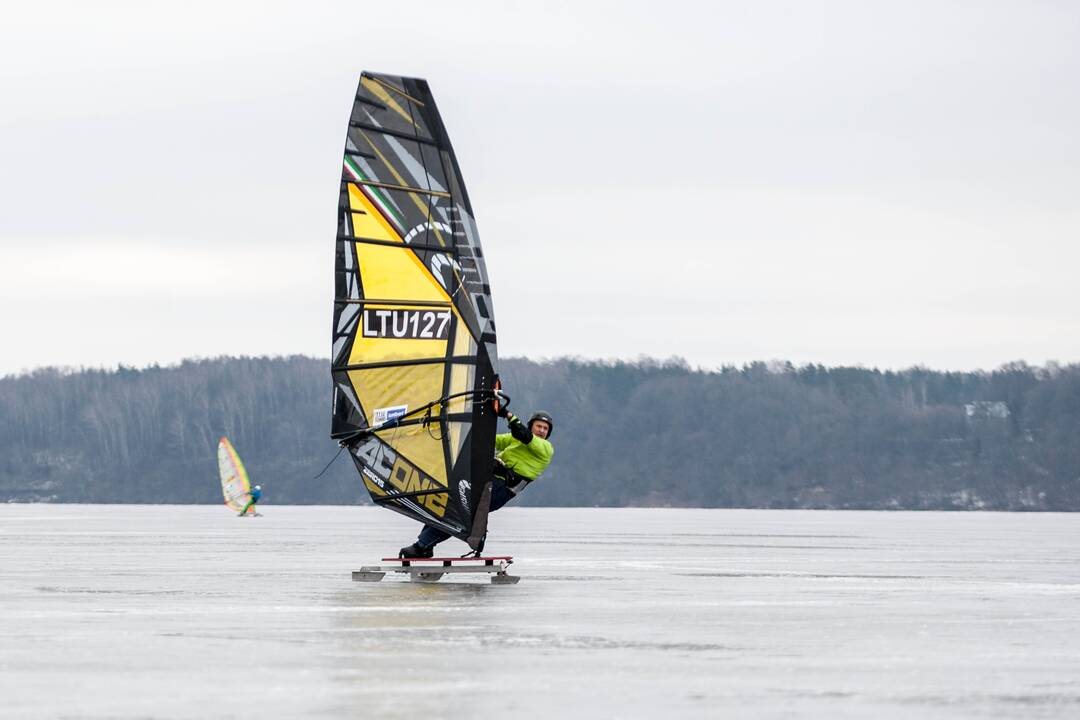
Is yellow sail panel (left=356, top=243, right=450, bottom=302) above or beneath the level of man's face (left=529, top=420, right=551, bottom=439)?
above

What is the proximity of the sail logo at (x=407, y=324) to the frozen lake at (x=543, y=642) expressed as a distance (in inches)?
105

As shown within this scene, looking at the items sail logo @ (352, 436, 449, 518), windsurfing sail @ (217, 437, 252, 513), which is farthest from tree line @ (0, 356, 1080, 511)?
sail logo @ (352, 436, 449, 518)

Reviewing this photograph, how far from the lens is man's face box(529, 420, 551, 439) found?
70.3ft

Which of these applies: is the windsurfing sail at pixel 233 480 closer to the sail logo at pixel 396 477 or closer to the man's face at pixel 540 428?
the sail logo at pixel 396 477

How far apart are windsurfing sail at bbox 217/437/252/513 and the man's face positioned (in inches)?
2147

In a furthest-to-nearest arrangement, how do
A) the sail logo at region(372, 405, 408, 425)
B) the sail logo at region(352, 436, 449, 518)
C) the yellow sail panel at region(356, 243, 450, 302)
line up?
1. the sail logo at region(372, 405, 408, 425)
2. the yellow sail panel at region(356, 243, 450, 302)
3. the sail logo at region(352, 436, 449, 518)

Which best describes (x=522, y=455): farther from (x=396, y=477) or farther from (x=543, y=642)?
(x=543, y=642)

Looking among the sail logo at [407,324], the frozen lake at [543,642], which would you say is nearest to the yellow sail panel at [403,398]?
the sail logo at [407,324]

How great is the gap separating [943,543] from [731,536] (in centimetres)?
693

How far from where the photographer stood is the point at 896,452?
160625 mm

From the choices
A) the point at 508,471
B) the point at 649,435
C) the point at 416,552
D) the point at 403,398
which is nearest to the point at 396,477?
the point at 403,398

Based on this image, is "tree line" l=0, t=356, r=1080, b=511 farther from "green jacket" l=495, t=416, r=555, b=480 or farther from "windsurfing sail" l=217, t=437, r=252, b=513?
"green jacket" l=495, t=416, r=555, b=480

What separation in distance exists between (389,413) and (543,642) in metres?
8.67

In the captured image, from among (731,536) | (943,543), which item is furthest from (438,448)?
(731,536)
